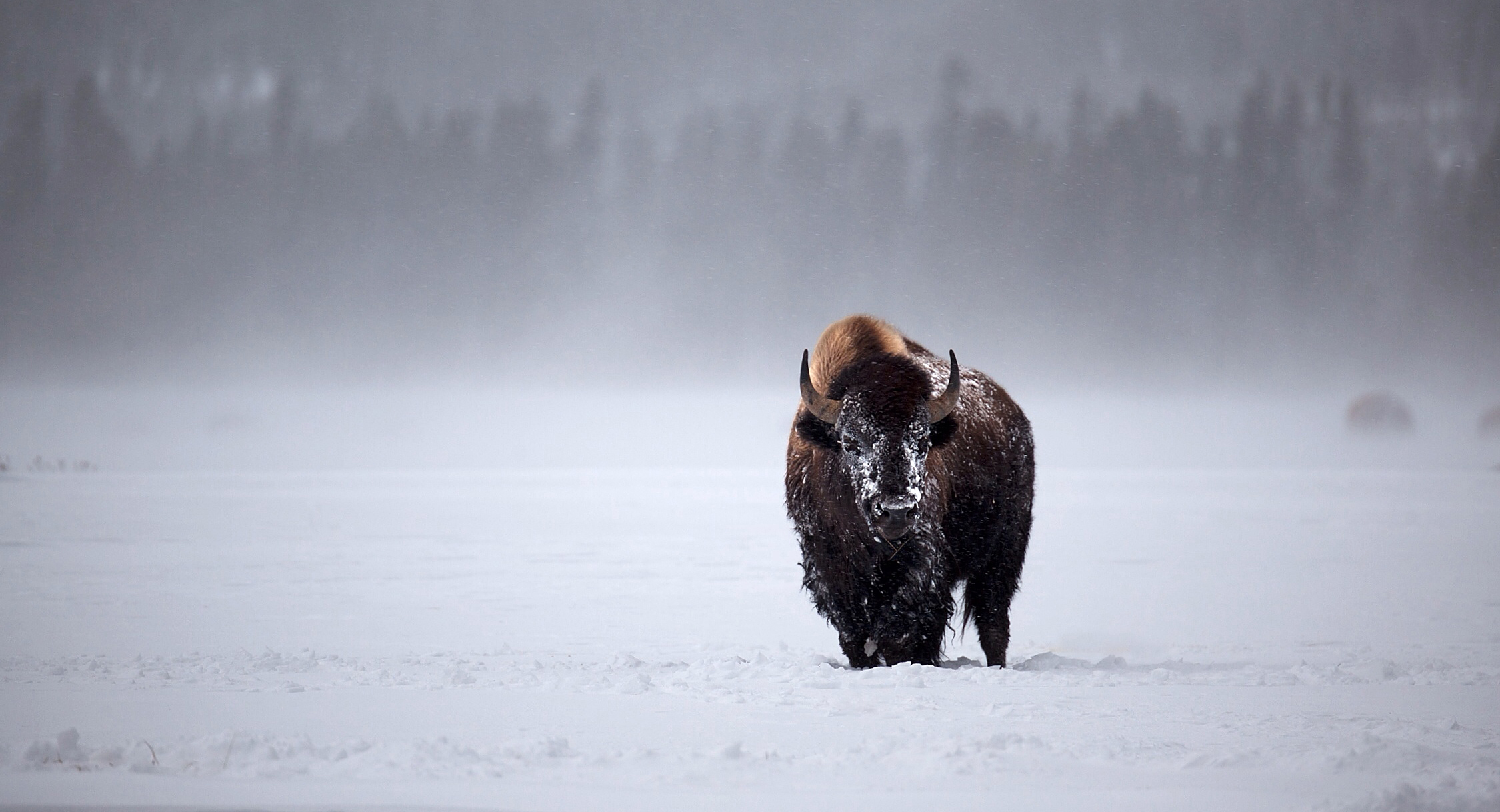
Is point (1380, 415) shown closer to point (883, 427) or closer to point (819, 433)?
point (819, 433)

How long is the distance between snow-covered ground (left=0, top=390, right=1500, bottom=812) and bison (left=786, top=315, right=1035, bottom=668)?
1.33 feet

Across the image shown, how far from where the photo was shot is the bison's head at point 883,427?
257 inches

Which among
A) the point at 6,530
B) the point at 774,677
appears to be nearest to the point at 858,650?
the point at 774,677

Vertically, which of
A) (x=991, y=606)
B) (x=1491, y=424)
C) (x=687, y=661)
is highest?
(x=991, y=606)

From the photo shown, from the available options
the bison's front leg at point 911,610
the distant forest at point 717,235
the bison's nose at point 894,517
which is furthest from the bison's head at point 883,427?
the distant forest at point 717,235

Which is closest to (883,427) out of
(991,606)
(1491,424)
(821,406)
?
(821,406)

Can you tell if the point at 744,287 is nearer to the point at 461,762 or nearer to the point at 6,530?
the point at 6,530

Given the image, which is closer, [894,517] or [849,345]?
[894,517]

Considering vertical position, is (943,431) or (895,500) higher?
(943,431)

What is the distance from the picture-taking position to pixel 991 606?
8.06 metres

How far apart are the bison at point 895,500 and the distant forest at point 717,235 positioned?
135m

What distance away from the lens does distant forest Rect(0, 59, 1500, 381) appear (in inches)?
5906

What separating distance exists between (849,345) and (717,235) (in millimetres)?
165880

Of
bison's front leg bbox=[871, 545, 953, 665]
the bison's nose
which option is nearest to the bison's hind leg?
bison's front leg bbox=[871, 545, 953, 665]
